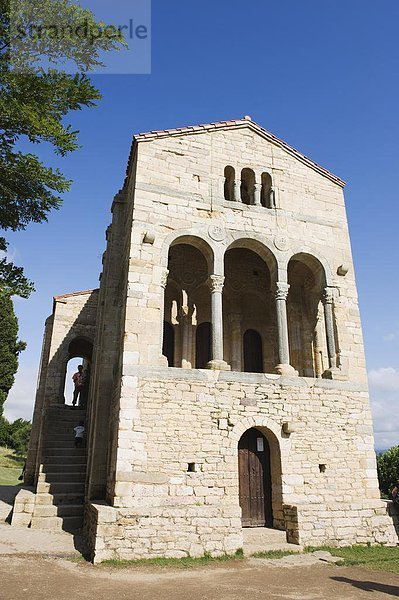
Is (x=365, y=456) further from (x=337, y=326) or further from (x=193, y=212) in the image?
(x=193, y=212)

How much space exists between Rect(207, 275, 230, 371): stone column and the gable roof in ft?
15.4

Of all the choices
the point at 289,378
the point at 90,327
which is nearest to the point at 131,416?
the point at 289,378

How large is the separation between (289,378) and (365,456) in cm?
293

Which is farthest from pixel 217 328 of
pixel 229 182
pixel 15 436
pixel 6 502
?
pixel 15 436

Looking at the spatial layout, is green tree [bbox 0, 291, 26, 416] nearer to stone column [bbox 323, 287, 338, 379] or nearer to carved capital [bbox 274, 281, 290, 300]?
carved capital [bbox 274, 281, 290, 300]

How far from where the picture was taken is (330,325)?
12258 mm

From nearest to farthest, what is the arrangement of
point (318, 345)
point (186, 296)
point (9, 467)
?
point (318, 345) → point (186, 296) → point (9, 467)

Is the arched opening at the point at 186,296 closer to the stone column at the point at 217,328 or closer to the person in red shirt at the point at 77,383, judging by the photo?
the stone column at the point at 217,328

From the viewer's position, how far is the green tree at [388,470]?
17219 mm

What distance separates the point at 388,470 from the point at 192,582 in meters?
13.5

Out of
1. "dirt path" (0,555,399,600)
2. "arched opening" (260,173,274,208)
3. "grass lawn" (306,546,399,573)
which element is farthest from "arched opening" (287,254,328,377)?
"dirt path" (0,555,399,600)

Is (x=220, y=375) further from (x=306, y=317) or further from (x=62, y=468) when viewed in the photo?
(x=62, y=468)

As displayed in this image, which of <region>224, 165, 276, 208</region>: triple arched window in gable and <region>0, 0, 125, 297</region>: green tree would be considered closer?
<region>0, 0, 125, 297</region>: green tree

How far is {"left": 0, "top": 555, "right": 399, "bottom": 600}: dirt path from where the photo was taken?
6.29 m
